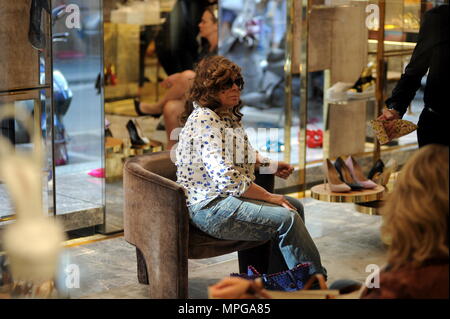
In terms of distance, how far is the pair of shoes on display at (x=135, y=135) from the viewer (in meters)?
6.05

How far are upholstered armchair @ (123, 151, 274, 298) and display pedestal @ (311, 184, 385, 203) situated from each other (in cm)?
100

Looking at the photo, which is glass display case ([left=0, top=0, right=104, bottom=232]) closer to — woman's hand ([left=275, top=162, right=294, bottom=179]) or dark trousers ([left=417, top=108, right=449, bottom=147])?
woman's hand ([left=275, top=162, right=294, bottom=179])

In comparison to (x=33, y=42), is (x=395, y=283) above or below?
below

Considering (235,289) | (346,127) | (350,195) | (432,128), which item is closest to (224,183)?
(432,128)

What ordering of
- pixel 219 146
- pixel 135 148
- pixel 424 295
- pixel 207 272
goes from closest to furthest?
1. pixel 424 295
2. pixel 219 146
3. pixel 207 272
4. pixel 135 148

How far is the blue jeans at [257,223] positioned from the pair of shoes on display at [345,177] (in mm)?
1315

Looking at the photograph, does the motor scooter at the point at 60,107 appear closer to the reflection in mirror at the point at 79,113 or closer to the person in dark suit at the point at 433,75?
the reflection in mirror at the point at 79,113

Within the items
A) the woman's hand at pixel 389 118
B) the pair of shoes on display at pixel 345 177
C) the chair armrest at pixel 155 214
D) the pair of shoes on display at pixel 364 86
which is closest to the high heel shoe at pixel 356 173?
the pair of shoes on display at pixel 345 177

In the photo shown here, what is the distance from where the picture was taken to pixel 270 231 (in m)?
4.09

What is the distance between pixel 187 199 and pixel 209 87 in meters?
0.52

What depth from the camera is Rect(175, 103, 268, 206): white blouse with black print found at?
398 cm

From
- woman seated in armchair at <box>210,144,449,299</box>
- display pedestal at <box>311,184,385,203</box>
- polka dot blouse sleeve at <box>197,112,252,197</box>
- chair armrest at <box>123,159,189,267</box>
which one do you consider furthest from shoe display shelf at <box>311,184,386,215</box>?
woman seated in armchair at <box>210,144,449,299</box>
